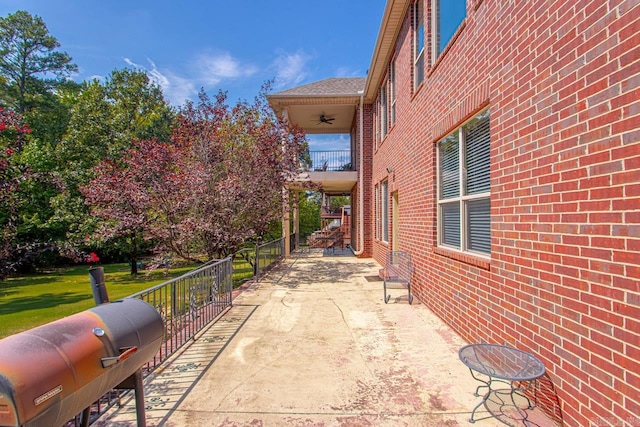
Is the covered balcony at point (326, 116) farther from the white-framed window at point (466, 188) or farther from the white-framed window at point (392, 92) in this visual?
the white-framed window at point (466, 188)

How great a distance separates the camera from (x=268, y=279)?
8883 mm

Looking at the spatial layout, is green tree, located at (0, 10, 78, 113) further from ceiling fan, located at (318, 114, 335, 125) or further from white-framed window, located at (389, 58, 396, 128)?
white-framed window, located at (389, 58, 396, 128)

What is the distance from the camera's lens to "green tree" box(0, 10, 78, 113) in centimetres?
2292

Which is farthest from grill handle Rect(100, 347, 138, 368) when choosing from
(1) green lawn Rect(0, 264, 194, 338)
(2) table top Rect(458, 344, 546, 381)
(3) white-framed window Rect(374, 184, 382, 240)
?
(3) white-framed window Rect(374, 184, 382, 240)

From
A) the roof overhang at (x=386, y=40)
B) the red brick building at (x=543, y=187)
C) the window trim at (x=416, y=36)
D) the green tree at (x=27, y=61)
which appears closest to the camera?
the red brick building at (x=543, y=187)

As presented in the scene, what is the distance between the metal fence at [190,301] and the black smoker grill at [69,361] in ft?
4.22

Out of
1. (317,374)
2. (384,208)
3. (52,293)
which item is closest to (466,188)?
(317,374)

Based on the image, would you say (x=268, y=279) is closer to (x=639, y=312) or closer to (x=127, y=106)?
(x=639, y=312)

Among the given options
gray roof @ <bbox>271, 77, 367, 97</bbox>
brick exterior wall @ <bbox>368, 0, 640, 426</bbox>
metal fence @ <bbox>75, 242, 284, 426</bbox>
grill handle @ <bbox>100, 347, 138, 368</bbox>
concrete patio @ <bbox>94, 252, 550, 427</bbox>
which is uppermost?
gray roof @ <bbox>271, 77, 367, 97</bbox>

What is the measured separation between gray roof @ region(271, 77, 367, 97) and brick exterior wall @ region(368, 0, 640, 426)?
9029 millimetres


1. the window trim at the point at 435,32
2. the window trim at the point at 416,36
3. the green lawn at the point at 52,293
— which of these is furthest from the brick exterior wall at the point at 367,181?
the green lawn at the point at 52,293

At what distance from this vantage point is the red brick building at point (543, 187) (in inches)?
76.1

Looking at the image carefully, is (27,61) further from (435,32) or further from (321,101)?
(435,32)

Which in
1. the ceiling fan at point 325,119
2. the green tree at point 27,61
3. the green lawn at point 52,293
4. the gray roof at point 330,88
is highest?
the green tree at point 27,61
